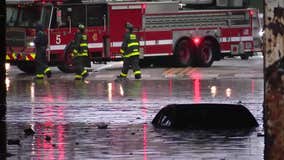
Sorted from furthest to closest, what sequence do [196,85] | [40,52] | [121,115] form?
[40,52]
[196,85]
[121,115]

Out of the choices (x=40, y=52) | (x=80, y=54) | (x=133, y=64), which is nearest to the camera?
(x=133, y=64)

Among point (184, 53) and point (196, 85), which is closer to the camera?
point (196, 85)

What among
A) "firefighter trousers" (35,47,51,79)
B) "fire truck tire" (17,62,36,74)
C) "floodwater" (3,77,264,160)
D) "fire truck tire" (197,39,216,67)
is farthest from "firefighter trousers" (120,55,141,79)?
"fire truck tire" (197,39,216,67)

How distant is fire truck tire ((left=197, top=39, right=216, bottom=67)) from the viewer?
121ft

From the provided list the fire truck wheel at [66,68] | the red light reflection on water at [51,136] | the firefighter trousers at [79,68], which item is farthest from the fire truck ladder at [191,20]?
the red light reflection on water at [51,136]

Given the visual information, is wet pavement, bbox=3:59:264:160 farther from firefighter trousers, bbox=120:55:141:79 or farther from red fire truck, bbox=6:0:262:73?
red fire truck, bbox=6:0:262:73

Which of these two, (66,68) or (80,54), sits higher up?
(80,54)

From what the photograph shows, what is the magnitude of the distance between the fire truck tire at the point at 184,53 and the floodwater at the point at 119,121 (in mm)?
6621

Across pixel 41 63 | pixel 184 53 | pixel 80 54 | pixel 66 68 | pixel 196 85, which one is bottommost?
pixel 196 85

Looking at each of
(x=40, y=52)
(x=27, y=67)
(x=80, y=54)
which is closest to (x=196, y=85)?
(x=80, y=54)

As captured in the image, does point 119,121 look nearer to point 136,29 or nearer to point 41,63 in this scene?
point 41,63

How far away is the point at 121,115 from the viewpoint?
1934 centimetres

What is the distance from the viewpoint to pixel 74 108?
20969 millimetres

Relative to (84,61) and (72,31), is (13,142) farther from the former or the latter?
(72,31)
